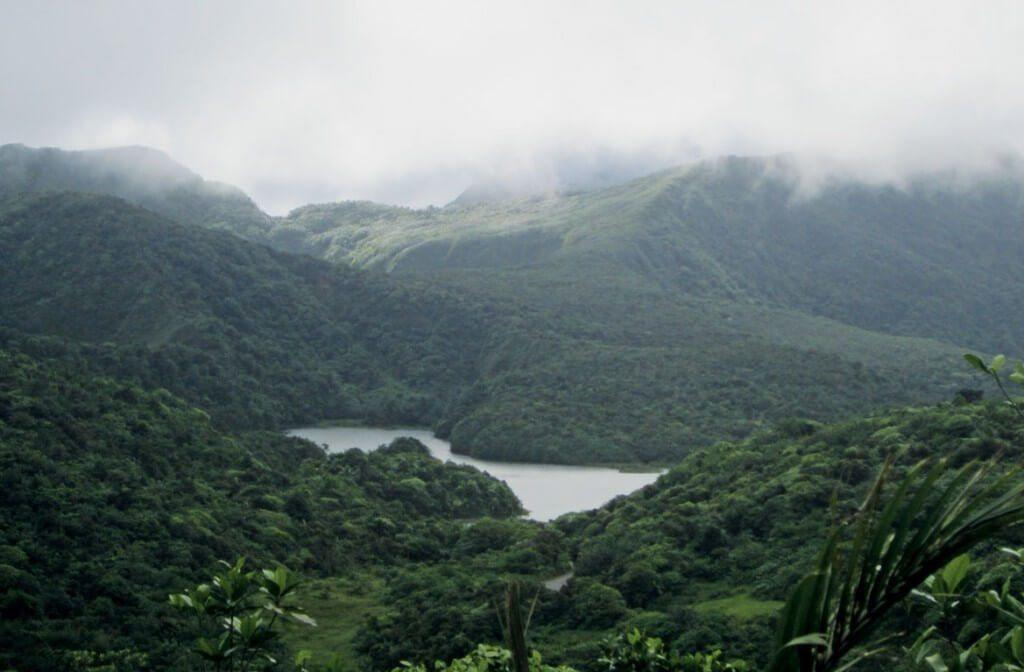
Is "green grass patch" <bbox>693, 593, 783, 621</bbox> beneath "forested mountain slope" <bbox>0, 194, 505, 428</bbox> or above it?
beneath

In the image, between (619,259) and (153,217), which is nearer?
(153,217)

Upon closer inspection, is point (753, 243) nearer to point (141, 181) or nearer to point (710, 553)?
point (141, 181)

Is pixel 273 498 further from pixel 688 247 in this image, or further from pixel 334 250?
pixel 334 250


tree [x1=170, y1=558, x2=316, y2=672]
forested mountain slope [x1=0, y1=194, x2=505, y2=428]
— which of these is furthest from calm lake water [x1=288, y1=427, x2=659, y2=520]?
tree [x1=170, y1=558, x2=316, y2=672]

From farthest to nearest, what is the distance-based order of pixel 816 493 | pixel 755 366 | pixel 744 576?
pixel 755 366
pixel 816 493
pixel 744 576

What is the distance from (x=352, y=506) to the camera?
31.7 m

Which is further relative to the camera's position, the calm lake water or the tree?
the calm lake water

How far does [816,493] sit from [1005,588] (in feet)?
64.8

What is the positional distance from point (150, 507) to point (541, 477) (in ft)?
79.2

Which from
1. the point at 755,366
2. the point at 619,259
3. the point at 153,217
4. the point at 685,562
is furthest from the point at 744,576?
the point at 619,259

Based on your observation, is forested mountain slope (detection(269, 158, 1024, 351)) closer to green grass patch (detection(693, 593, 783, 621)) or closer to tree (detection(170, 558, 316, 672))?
green grass patch (detection(693, 593, 783, 621))

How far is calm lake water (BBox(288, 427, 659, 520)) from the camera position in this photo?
38.9 meters

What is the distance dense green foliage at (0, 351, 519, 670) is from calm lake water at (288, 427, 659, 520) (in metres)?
2.11

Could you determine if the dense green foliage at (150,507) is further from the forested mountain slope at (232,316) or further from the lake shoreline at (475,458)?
the forested mountain slope at (232,316)
